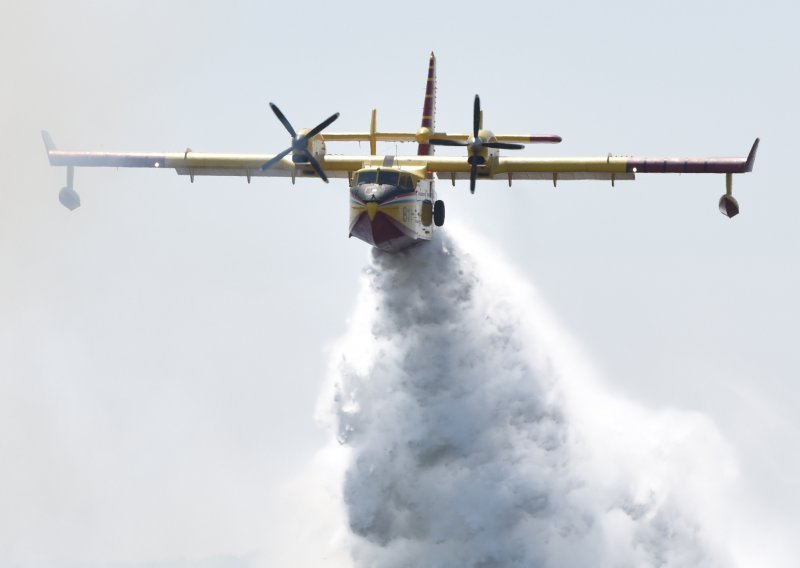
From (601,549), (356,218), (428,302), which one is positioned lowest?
(601,549)

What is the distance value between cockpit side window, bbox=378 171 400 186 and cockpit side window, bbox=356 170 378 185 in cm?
15

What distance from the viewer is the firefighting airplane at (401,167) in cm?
4653

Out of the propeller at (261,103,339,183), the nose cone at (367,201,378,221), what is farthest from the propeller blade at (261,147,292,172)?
the nose cone at (367,201,378,221)

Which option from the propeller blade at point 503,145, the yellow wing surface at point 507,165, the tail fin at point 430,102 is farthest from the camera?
the tail fin at point 430,102

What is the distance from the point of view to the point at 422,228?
47.9 meters

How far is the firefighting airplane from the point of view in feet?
153

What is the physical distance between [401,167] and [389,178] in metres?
1.31

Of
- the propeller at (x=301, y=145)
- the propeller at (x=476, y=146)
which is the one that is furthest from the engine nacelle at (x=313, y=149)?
the propeller at (x=476, y=146)

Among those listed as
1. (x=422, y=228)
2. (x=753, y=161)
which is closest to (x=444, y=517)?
(x=422, y=228)

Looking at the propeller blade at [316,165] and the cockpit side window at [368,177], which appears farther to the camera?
the propeller blade at [316,165]

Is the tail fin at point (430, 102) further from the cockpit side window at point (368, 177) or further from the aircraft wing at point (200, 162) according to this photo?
the cockpit side window at point (368, 177)

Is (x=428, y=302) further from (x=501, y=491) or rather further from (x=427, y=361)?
(x=501, y=491)

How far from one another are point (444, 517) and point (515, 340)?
6075 millimetres

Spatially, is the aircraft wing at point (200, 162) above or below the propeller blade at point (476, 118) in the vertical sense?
below
